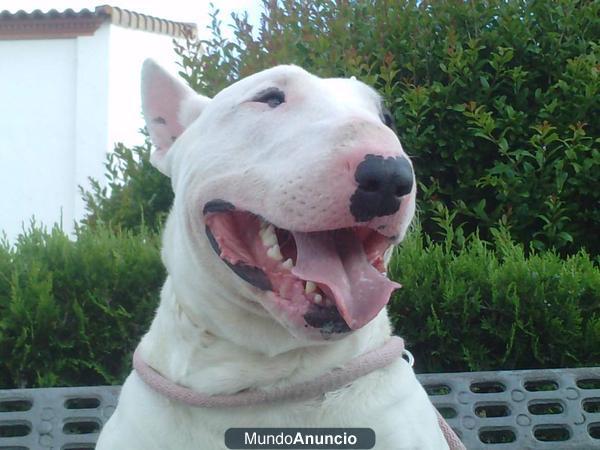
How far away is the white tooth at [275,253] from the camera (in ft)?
5.49

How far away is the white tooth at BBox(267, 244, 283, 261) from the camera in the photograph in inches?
65.9

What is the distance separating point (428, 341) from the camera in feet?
9.61

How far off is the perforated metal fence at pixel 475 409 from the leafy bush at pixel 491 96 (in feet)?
3.02

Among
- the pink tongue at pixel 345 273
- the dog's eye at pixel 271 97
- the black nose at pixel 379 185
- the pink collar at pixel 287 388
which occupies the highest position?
the dog's eye at pixel 271 97

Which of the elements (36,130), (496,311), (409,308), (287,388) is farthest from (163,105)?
(36,130)

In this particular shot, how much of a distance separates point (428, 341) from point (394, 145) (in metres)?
1.51

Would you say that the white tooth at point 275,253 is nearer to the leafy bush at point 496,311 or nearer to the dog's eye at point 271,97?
the dog's eye at point 271,97

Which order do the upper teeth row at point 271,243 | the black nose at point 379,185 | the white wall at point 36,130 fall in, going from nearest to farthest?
the black nose at point 379,185, the upper teeth row at point 271,243, the white wall at point 36,130

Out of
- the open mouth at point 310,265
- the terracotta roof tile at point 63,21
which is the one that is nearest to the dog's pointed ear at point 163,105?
the open mouth at point 310,265

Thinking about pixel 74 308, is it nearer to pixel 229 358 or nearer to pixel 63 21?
pixel 229 358

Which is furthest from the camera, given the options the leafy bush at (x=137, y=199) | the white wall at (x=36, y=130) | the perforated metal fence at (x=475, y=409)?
the white wall at (x=36, y=130)

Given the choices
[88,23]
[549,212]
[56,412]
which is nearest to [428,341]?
[549,212]

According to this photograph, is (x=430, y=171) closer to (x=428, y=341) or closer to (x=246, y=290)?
(x=428, y=341)

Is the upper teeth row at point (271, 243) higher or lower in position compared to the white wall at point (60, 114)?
higher
